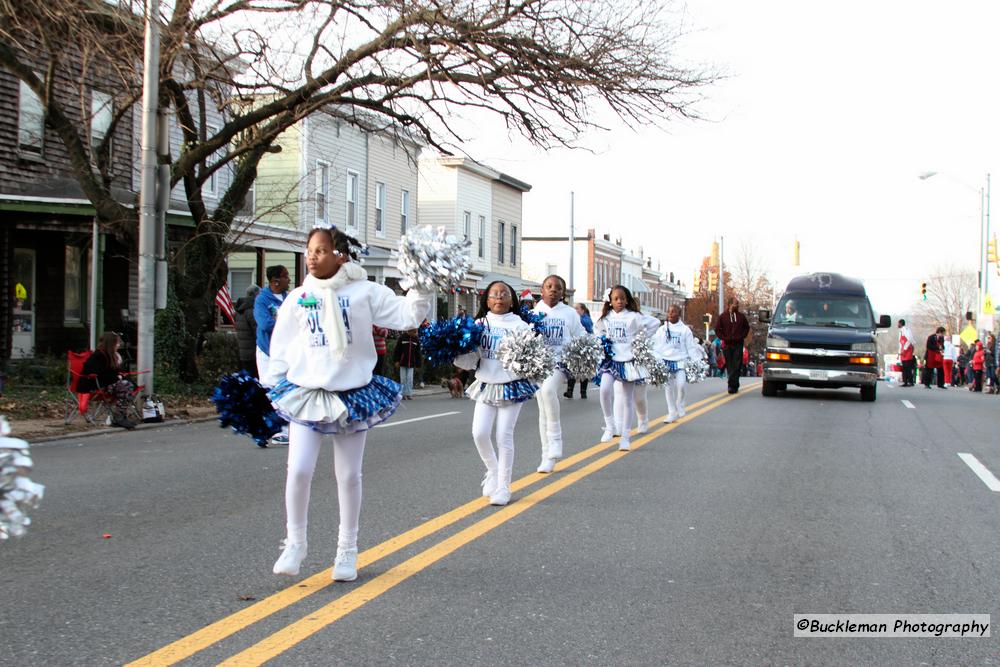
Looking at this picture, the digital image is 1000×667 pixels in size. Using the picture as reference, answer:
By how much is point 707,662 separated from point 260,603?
2.11 meters

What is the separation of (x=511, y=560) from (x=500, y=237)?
1592 inches

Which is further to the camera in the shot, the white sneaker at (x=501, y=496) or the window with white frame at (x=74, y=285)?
the window with white frame at (x=74, y=285)

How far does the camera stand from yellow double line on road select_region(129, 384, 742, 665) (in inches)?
172

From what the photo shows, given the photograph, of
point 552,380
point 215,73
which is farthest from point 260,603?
point 215,73

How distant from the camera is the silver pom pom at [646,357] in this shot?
470 inches

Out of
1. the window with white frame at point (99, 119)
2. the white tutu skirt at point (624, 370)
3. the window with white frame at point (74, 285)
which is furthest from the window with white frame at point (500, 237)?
the white tutu skirt at point (624, 370)

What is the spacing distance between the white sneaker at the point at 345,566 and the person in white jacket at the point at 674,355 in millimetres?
9891

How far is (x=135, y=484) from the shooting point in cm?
901

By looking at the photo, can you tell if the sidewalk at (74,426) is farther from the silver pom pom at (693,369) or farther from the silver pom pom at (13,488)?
the silver pom pom at (13,488)

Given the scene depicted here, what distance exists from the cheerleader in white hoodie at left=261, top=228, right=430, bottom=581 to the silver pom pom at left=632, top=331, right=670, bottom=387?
6667 millimetres

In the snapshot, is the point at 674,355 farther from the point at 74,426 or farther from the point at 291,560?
the point at 291,560

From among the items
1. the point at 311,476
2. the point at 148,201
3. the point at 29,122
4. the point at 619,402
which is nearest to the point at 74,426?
the point at 148,201

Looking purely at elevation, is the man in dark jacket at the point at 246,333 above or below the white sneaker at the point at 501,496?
above

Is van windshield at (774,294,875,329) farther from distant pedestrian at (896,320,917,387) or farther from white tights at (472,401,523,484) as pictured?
white tights at (472,401,523,484)
